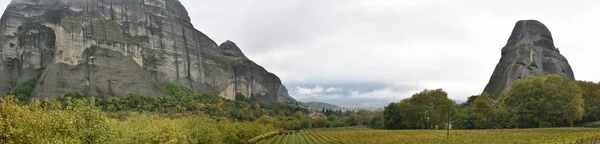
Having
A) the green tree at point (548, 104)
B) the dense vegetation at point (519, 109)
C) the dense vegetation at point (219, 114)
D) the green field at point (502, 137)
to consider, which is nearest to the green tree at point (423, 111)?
the dense vegetation at point (519, 109)

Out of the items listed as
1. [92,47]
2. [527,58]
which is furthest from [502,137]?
[92,47]

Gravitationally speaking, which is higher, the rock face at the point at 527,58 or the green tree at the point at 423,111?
the rock face at the point at 527,58

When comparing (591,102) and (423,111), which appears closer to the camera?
(591,102)

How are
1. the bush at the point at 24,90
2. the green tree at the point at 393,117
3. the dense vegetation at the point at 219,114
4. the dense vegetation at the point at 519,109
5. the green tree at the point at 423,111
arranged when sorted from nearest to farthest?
the dense vegetation at the point at 219,114 → the dense vegetation at the point at 519,109 → the green tree at the point at 423,111 → the green tree at the point at 393,117 → the bush at the point at 24,90

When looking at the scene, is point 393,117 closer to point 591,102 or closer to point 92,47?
point 591,102

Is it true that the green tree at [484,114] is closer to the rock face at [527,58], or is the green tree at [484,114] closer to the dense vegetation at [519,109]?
the dense vegetation at [519,109]

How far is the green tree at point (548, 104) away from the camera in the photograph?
214 ft

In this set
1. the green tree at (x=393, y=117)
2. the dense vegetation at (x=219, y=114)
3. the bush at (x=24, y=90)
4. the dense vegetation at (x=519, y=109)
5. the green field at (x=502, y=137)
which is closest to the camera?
the dense vegetation at (x=219, y=114)

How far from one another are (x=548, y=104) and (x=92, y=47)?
5090 inches

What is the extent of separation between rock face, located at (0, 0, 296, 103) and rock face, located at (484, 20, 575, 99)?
127651 mm

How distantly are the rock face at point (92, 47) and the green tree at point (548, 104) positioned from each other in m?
112

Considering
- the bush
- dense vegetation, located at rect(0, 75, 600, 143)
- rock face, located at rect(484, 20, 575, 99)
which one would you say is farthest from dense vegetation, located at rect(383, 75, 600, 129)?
the bush

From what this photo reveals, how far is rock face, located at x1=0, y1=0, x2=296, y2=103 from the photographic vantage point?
398ft

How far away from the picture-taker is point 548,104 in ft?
218
